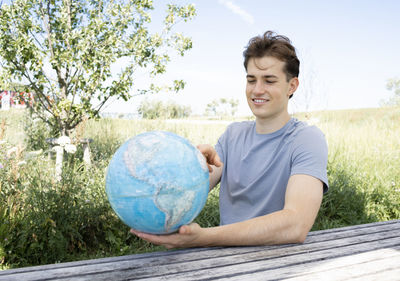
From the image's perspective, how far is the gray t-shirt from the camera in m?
2.07

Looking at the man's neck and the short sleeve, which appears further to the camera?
the man's neck

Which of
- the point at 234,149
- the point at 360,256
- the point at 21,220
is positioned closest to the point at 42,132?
the point at 21,220

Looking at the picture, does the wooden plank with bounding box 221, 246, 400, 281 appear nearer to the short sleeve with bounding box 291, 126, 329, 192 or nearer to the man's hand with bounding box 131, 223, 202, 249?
the man's hand with bounding box 131, 223, 202, 249

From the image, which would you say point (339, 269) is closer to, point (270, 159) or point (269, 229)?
point (269, 229)

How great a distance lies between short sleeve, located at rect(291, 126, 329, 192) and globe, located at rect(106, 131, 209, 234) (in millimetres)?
712

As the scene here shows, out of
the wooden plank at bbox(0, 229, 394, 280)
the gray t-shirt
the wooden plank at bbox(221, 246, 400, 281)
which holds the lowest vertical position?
the wooden plank at bbox(0, 229, 394, 280)

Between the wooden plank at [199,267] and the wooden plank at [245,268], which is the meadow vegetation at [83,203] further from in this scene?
the wooden plank at [245,268]

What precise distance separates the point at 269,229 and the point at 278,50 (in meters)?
1.30

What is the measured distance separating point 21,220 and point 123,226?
3.67 feet

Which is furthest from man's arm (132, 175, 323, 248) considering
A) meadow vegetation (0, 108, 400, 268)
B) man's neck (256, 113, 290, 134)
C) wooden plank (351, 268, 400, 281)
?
meadow vegetation (0, 108, 400, 268)

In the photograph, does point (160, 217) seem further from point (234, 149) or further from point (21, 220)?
point (21, 220)

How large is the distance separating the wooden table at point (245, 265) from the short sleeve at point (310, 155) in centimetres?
43

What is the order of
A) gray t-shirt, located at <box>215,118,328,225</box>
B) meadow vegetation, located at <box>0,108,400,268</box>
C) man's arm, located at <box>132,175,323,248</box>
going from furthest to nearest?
meadow vegetation, located at <box>0,108,400,268</box>
gray t-shirt, located at <box>215,118,328,225</box>
man's arm, located at <box>132,175,323,248</box>

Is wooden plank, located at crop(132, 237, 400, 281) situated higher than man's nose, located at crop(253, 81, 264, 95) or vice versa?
man's nose, located at crop(253, 81, 264, 95)
